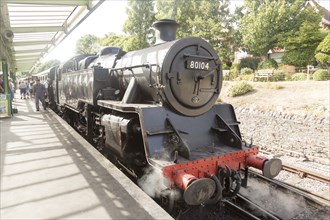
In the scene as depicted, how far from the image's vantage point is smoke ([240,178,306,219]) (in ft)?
17.6

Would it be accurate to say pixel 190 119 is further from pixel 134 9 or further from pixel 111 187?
pixel 134 9

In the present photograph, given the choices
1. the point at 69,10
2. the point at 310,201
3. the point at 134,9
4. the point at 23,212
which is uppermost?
the point at 134,9

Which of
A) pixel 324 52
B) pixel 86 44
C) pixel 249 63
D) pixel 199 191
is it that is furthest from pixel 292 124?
pixel 86 44

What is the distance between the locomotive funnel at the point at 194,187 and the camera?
A: 11.7ft

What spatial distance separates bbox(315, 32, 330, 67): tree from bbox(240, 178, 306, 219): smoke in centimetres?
2213

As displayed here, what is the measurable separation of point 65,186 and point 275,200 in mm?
4193

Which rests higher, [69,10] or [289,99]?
[69,10]

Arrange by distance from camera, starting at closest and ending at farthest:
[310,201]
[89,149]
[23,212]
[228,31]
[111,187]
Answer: [23,212] → [111,187] → [310,201] → [89,149] → [228,31]

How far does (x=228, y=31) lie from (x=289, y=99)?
56.1 feet

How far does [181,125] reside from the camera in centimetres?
490

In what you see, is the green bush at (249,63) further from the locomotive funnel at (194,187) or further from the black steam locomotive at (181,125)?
the locomotive funnel at (194,187)

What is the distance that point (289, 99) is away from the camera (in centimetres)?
1675

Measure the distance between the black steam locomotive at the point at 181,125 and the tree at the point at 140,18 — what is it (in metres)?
33.1

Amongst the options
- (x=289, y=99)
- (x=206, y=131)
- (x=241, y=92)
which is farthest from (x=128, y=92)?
(x=241, y=92)
